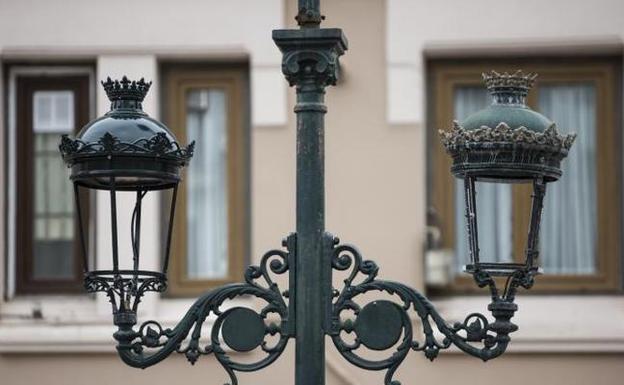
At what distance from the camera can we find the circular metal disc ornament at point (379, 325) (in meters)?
5.79

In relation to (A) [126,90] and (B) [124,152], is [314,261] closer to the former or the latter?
(B) [124,152]

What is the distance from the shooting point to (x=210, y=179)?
11781mm

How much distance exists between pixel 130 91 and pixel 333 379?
17.5 feet

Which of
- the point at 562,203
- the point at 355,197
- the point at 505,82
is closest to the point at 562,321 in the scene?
the point at 562,203

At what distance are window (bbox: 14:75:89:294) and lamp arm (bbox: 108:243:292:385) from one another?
5.95 metres

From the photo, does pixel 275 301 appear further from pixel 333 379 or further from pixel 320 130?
pixel 333 379

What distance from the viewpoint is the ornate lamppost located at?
5742mm

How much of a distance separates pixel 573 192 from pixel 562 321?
924mm

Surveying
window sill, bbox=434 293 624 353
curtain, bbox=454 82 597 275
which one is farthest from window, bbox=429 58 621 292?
window sill, bbox=434 293 624 353

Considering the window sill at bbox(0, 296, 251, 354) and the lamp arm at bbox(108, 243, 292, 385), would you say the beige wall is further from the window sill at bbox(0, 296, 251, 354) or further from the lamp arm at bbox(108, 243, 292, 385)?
the lamp arm at bbox(108, 243, 292, 385)

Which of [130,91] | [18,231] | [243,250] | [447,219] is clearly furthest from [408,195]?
[130,91]

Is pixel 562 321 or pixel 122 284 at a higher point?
pixel 122 284

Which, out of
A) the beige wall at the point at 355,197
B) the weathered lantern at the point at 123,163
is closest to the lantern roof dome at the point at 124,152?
the weathered lantern at the point at 123,163

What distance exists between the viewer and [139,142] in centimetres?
589
